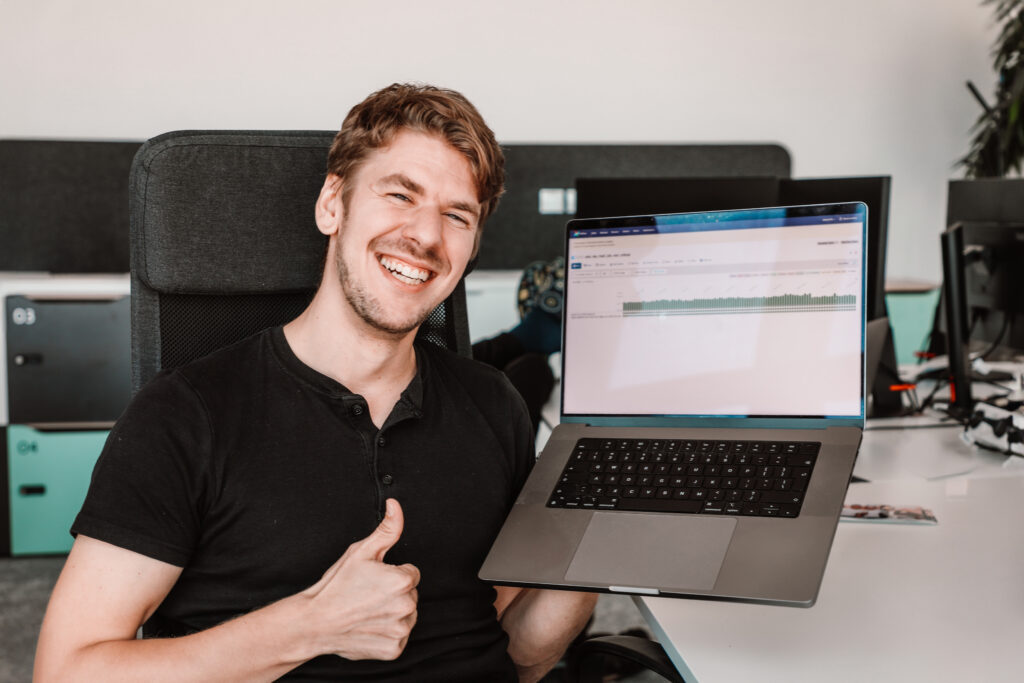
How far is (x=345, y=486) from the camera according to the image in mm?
971

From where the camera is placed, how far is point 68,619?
83 centimetres

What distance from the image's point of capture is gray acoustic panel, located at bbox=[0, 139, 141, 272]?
10.1 feet

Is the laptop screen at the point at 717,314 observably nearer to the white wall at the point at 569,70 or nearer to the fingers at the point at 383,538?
the fingers at the point at 383,538

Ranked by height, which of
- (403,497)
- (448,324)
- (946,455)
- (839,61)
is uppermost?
(839,61)

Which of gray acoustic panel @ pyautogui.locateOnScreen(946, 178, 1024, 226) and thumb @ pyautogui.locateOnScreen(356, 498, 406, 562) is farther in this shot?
gray acoustic panel @ pyautogui.locateOnScreen(946, 178, 1024, 226)

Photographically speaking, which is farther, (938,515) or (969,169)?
(969,169)

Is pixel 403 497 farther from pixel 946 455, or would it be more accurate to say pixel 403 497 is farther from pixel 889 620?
pixel 946 455

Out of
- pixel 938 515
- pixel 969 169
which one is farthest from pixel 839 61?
pixel 938 515

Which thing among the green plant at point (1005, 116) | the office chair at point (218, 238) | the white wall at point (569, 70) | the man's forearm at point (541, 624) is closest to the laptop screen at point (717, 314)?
the man's forearm at point (541, 624)

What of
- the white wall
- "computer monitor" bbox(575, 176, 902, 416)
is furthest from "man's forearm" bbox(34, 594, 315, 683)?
the white wall

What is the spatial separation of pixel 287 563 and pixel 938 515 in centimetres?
87

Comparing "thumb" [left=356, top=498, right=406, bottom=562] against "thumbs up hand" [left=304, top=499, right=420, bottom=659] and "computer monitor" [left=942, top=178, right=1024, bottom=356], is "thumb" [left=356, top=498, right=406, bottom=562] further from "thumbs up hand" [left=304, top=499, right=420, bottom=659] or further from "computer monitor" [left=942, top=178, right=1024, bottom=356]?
"computer monitor" [left=942, top=178, right=1024, bottom=356]

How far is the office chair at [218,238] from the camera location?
1.07 m

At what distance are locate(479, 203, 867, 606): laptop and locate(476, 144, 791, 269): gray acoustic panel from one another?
2.16 m
